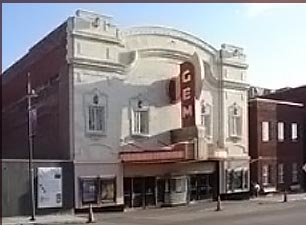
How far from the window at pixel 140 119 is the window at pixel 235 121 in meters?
6.84

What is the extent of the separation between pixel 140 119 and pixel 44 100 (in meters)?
5.08

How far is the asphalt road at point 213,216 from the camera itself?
20741 mm

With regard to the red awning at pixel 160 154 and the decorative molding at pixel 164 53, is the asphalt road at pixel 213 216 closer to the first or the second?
the red awning at pixel 160 154

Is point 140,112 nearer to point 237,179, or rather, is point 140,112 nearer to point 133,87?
point 133,87

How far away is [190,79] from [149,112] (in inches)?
110

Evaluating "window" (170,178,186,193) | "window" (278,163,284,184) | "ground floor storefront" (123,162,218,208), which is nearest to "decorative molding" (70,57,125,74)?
"ground floor storefront" (123,162,218,208)

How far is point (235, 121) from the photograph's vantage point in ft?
114

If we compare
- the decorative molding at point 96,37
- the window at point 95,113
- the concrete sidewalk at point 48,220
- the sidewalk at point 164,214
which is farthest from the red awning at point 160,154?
the decorative molding at point 96,37

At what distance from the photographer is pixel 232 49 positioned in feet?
115

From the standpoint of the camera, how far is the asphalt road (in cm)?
2074

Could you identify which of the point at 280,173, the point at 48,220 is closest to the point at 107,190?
the point at 48,220

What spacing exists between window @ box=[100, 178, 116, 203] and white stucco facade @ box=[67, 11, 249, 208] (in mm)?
265

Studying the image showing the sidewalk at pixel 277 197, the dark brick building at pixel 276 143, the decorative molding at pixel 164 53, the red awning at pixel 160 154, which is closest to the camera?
the red awning at pixel 160 154

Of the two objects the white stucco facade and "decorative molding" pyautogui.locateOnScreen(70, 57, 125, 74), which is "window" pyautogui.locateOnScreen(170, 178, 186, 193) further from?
"decorative molding" pyautogui.locateOnScreen(70, 57, 125, 74)
